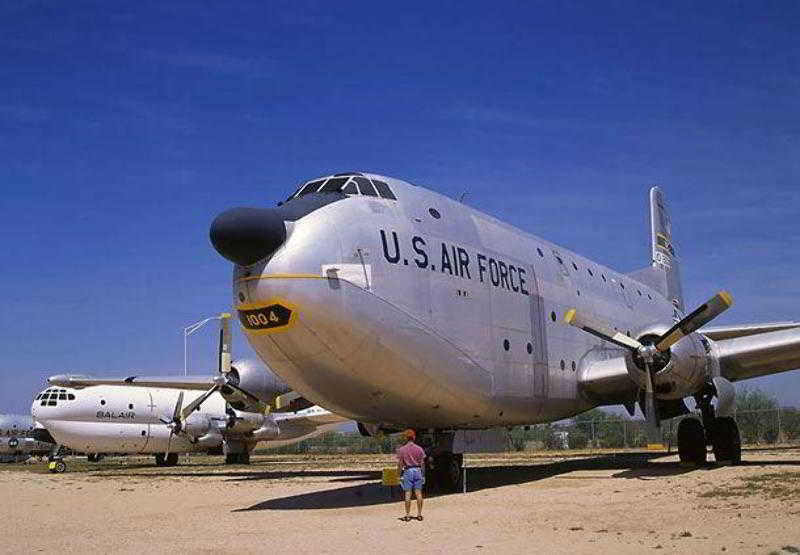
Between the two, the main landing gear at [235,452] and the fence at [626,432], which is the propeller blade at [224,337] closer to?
the main landing gear at [235,452]

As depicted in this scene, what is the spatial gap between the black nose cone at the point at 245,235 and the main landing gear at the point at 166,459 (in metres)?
25.2

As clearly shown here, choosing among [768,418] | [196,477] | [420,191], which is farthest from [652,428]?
[768,418]

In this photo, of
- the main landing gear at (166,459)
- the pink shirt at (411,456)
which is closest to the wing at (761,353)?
the pink shirt at (411,456)

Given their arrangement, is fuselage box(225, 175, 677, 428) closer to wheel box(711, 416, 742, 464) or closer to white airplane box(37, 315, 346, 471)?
wheel box(711, 416, 742, 464)

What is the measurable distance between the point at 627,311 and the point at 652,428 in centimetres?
690

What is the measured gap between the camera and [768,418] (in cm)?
4119

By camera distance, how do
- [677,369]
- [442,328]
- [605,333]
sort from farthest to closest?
[605,333] < [677,369] < [442,328]

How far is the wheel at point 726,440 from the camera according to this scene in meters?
17.6

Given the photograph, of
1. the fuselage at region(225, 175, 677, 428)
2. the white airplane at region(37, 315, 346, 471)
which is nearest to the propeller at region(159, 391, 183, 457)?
the white airplane at region(37, 315, 346, 471)

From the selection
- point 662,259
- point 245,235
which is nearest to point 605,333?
point 245,235

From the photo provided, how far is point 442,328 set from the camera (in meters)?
13.9

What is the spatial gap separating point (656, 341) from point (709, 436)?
290cm

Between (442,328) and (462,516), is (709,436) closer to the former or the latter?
(442,328)

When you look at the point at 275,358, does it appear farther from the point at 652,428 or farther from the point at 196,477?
the point at 196,477
